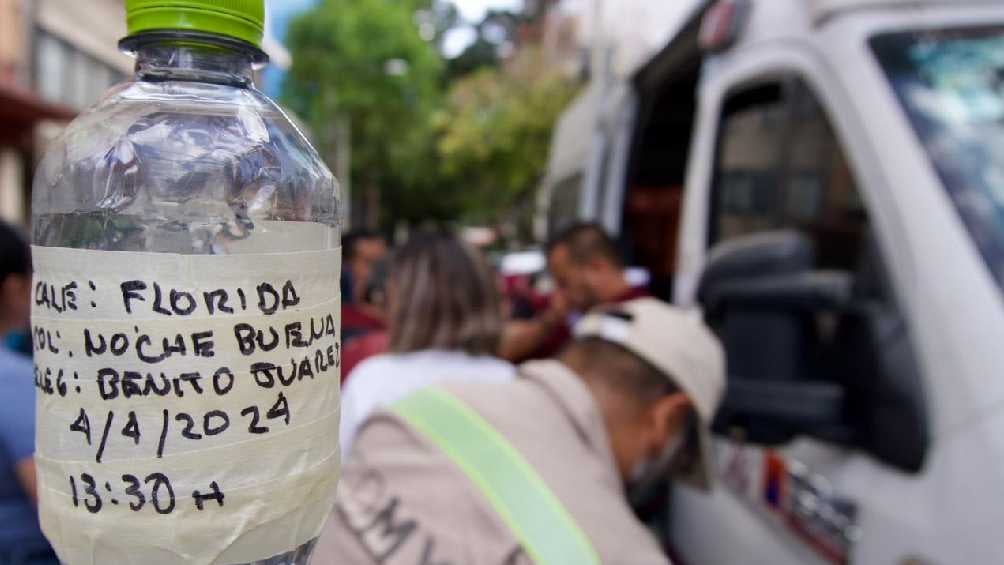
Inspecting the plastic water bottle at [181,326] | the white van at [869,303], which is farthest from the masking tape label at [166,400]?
the white van at [869,303]

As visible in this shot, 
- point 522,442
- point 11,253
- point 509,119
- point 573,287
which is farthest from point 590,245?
point 509,119

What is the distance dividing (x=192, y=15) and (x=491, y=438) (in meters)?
0.90

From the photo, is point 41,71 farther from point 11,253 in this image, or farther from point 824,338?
point 824,338

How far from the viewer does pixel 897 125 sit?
2064mm

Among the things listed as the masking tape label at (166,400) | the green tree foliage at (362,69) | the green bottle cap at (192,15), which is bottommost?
the masking tape label at (166,400)

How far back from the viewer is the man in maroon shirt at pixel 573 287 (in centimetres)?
426

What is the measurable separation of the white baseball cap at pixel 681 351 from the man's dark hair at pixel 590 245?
2.23 metres

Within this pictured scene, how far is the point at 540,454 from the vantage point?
58.3 inches

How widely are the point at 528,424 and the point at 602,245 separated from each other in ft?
9.15

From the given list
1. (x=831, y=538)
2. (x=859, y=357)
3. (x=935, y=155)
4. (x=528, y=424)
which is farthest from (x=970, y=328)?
(x=528, y=424)

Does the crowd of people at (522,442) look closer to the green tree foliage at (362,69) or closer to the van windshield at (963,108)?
the van windshield at (963,108)

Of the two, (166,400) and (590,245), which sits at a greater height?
(590,245)

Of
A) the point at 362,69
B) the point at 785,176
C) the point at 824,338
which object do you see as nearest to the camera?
the point at 824,338

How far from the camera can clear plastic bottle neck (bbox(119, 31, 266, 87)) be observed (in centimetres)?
86
